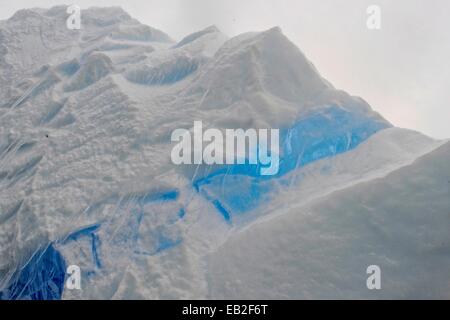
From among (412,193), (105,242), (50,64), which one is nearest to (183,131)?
(105,242)

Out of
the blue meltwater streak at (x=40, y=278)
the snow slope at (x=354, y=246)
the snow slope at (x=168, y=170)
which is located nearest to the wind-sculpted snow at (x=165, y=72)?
the snow slope at (x=168, y=170)

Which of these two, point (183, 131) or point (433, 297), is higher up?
point (183, 131)

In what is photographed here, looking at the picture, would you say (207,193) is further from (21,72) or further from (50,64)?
(21,72)

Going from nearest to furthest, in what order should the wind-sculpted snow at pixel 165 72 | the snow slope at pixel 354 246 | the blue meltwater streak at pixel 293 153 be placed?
the snow slope at pixel 354 246 → the blue meltwater streak at pixel 293 153 → the wind-sculpted snow at pixel 165 72

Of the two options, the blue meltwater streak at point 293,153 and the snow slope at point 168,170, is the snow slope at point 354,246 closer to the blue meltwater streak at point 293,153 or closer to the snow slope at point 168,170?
the snow slope at point 168,170

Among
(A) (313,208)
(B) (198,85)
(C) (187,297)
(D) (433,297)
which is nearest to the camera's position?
(D) (433,297)

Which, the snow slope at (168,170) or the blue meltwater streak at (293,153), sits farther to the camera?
the blue meltwater streak at (293,153)
